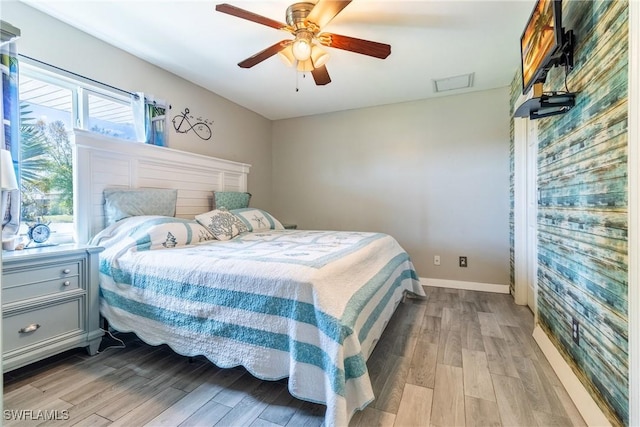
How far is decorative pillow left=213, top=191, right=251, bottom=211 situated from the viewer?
11.0ft

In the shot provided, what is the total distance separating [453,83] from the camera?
3.25 m

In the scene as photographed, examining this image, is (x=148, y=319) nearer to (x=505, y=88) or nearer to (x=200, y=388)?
(x=200, y=388)

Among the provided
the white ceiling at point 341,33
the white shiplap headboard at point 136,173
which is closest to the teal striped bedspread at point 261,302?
the white shiplap headboard at point 136,173

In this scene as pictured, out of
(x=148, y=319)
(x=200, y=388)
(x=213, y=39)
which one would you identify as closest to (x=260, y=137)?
(x=213, y=39)

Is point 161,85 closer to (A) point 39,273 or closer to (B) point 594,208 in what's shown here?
(A) point 39,273

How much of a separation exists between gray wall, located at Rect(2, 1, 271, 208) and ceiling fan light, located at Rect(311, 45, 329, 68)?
1646mm

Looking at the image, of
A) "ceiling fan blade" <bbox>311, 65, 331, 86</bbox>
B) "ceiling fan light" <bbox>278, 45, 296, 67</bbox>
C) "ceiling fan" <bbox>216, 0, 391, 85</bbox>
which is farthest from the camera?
"ceiling fan blade" <bbox>311, 65, 331, 86</bbox>

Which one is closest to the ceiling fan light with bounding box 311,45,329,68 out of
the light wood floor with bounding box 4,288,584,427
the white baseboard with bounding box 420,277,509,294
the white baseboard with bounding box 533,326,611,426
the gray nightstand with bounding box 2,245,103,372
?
the gray nightstand with bounding box 2,245,103,372

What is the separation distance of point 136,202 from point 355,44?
206cm

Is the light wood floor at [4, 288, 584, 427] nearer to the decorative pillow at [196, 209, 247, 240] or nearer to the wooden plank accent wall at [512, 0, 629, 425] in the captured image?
the wooden plank accent wall at [512, 0, 629, 425]

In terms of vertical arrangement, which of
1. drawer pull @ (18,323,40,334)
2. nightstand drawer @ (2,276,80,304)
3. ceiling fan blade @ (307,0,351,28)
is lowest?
drawer pull @ (18,323,40,334)

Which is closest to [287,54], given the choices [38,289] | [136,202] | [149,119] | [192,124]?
[149,119]

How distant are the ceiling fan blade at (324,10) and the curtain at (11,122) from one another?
5.98 ft

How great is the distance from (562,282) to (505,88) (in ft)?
8.07
